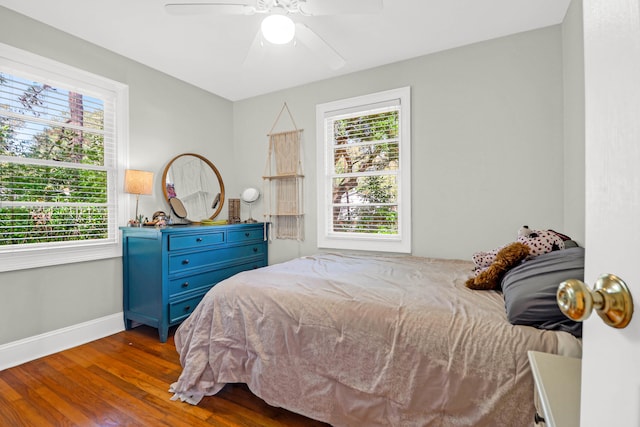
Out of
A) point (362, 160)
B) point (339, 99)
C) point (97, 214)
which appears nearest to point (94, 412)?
point (97, 214)

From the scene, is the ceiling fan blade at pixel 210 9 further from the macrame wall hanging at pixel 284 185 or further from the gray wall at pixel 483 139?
the macrame wall hanging at pixel 284 185

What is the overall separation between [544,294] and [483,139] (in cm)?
195

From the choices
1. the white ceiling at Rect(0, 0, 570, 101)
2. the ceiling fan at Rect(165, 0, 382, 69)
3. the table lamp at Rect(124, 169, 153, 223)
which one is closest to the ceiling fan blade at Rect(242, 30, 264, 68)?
the white ceiling at Rect(0, 0, 570, 101)

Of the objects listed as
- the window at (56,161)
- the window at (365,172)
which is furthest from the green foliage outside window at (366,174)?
the window at (56,161)

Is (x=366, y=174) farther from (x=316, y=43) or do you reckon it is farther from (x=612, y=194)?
(x=612, y=194)

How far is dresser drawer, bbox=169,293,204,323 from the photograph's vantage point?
2762mm

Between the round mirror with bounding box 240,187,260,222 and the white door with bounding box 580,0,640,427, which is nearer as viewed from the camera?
the white door with bounding box 580,0,640,427

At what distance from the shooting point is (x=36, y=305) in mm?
2439

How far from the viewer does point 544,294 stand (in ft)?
3.98

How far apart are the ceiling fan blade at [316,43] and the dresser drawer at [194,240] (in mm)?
1945

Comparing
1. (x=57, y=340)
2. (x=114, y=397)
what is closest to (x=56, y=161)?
(x=57, y=340)

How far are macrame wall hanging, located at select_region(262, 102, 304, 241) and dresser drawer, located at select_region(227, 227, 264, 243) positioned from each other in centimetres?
18

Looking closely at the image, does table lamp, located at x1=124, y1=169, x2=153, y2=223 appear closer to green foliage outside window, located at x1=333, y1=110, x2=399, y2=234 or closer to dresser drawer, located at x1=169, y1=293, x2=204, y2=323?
dresser drawer, located at x1=169, y1=293, x2=204, y2=323

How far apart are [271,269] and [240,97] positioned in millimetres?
2783
